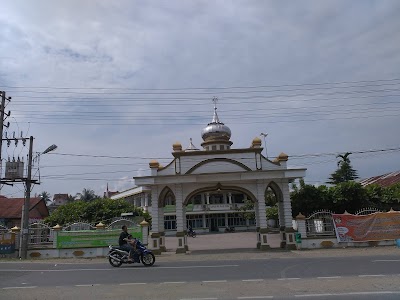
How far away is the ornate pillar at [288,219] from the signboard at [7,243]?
48.4ft

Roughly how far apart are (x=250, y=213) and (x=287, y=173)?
3174 cm

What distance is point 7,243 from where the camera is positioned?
2045cm

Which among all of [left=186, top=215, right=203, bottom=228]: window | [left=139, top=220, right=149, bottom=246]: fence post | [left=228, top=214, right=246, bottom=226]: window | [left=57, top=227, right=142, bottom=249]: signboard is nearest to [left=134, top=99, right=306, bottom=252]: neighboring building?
[left=139, top=220, right=149, bottom=246]: fence post

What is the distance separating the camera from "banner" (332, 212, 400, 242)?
20938 millimetres

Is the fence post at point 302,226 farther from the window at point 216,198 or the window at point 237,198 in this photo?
the window at point 237,198

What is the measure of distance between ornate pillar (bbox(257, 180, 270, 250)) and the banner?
377 cm

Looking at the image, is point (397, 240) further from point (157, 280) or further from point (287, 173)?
point (157, 280)

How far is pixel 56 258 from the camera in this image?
65.9 feet

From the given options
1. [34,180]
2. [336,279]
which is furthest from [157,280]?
[34,180]

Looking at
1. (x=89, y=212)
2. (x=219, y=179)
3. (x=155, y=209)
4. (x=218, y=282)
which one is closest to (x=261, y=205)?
(x=219, y=179)

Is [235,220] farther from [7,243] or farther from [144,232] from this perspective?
[7,243]

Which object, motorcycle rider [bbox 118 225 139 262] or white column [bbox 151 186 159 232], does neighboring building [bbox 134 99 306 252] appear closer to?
white column [bbox 151 186 159 232]

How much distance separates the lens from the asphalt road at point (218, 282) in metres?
8.64

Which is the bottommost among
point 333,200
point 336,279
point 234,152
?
point 336,279
